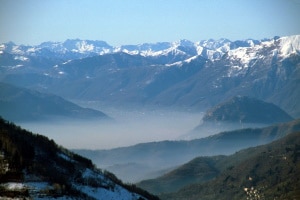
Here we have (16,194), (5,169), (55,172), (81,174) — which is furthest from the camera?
(81,174)

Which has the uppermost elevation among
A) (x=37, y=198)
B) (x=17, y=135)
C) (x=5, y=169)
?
(x=17, y=135)

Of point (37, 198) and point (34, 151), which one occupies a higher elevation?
point (34, 151)

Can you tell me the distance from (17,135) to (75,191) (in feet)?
59.8

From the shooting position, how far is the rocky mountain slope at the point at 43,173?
69.8 metres

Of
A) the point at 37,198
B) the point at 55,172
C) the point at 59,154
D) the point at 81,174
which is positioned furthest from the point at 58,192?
the point at 59,154

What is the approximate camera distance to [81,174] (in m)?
86.6

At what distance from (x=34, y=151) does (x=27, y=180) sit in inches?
465

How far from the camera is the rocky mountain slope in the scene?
6981 centimetres

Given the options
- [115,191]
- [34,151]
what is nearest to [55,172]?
[34,151]

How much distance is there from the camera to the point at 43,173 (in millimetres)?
75312

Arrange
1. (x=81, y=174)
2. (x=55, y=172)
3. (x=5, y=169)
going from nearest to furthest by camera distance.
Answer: (x=5, y=169) < (x=55, y=172) < (x=81, y=174)

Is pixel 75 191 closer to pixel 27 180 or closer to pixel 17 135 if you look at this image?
pixel 27 180

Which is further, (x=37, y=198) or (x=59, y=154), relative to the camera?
(x=59, y=154)

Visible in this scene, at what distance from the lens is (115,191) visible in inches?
3413
